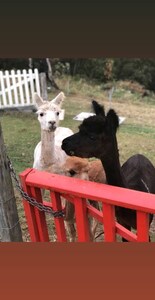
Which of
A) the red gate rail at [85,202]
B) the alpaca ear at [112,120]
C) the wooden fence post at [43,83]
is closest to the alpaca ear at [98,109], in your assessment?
the alpaca ear at [112,120]

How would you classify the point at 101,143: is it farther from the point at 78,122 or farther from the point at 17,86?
the point at 17,86

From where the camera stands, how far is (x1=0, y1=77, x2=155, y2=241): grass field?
6.27 meters

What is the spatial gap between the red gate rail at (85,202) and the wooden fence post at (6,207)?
86mm

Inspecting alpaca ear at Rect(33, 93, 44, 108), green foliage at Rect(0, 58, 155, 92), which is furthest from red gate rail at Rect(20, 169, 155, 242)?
green foliage at Rect(0, 58, 155, 92)

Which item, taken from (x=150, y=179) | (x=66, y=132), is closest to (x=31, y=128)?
(x=66, y=132)

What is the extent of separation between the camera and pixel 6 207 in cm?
198

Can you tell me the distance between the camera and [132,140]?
7.05 m

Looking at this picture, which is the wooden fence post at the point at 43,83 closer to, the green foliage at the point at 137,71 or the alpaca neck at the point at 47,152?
the alpaca neck at the point at 47,152

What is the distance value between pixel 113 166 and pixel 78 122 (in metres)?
5.98

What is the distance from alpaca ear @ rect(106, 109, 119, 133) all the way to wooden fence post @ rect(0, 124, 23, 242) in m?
0.63

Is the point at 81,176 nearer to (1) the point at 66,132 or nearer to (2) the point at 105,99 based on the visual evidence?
(1) the point at 66,132

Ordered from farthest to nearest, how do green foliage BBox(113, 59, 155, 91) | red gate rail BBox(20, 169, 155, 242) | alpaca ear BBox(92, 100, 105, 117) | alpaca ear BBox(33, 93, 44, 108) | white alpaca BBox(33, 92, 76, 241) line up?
green foliage BBox(113, 59, 155, 91) < alpaca ear BBox(33, 93, 44, 108) < white alpaca BBox(33, 92, 76, 241) < alpaca ear BBox(92, 100, 105, 117) < red gate rail BBox(20, 169, 155, 242)

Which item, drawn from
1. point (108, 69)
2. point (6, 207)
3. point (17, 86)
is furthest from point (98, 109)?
point (108, 69)

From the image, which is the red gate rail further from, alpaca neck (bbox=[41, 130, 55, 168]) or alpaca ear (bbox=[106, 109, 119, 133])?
alpaca neck (bbox=[41, 130, 55, 168])
